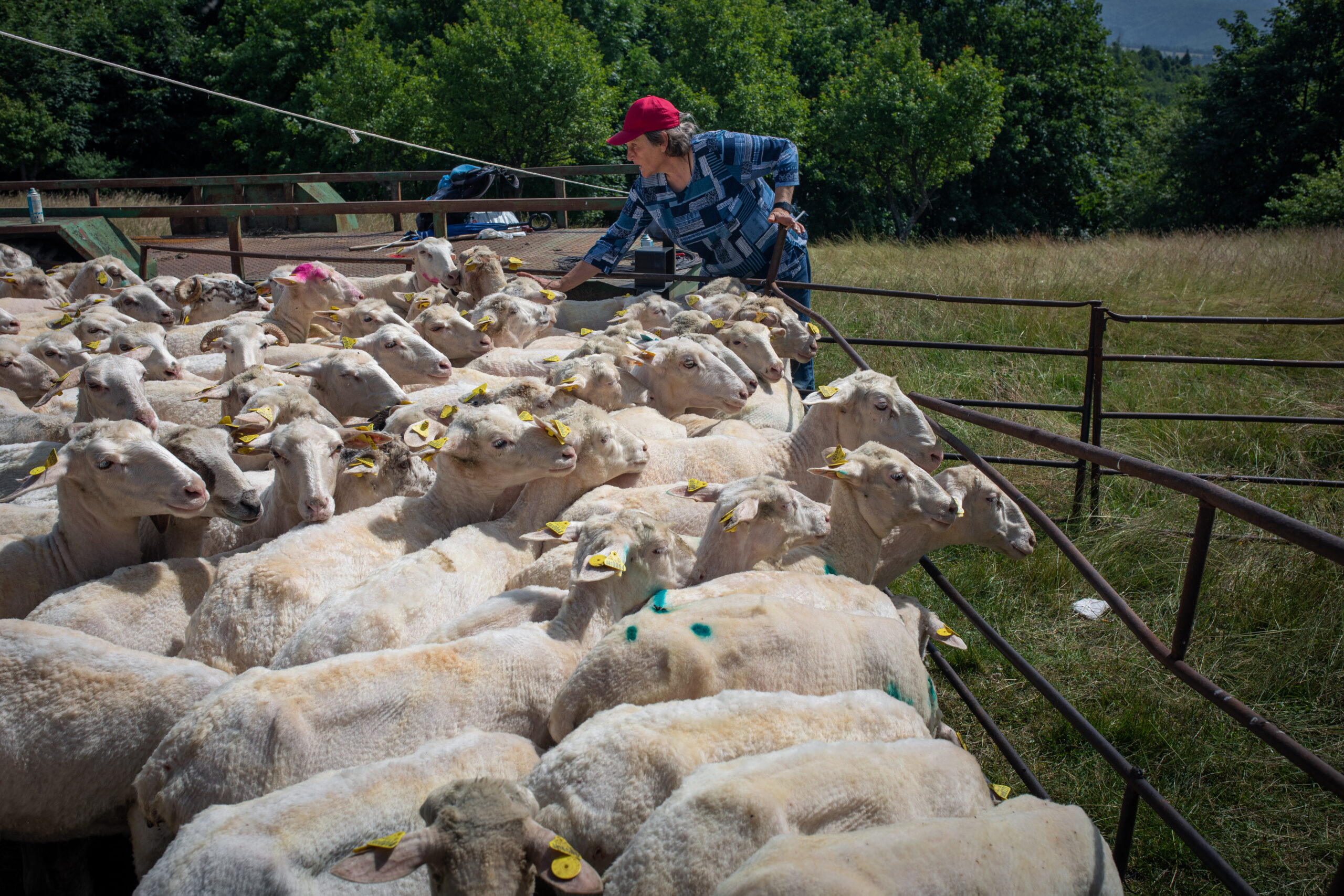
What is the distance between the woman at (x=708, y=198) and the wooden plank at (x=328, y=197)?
8491 millimetres

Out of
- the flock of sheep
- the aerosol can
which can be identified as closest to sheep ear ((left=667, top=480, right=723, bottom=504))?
the flock of sheep

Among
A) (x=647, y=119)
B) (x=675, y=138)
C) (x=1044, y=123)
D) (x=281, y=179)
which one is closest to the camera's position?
(x=647, y=119)

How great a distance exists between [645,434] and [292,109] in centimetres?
3275

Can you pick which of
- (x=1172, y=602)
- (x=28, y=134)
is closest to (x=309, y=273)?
(x=1172, y=602)

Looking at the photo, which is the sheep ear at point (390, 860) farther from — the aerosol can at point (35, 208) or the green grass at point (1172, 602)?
the aerosol can at point (35, 208)

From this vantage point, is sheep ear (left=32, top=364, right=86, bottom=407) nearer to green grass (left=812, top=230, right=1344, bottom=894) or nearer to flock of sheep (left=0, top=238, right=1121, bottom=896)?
flock of sheep (left=0, top=238, right=1121, bottom=896)

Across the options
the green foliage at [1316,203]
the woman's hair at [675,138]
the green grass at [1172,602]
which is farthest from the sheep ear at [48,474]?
the green foliage at [1316,203]

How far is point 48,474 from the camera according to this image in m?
3.56

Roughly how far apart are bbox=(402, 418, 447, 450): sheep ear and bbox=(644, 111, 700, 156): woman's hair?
9.46 ft

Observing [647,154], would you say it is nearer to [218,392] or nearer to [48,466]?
[218,392]

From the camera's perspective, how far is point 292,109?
32562 mm

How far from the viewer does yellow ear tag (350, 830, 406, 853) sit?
195 centimetres

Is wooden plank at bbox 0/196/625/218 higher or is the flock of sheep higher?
wooden plank at bbox 0/196/625/218

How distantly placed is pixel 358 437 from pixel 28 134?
36516 millimetres
